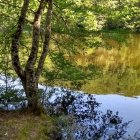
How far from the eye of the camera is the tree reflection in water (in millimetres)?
13087

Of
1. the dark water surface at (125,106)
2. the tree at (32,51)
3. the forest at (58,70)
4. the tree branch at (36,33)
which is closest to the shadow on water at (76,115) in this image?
the forest at (58,70)

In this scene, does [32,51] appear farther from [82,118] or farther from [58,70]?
[82,118]

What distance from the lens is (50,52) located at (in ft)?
52.5

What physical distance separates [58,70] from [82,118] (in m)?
2.17

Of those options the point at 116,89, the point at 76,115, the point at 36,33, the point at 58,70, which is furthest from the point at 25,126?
the point at 116,89

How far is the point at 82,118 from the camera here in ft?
54.9

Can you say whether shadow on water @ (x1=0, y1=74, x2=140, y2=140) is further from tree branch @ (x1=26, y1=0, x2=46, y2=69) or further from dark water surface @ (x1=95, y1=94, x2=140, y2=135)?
tree branch @ (x1=26, y1=0, x2=46, y2=69)

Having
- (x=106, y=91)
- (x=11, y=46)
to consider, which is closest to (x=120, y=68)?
(x=106, y=91)

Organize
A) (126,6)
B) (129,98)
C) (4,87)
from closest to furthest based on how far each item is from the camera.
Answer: (126,6) → (4,87) → (129,98)

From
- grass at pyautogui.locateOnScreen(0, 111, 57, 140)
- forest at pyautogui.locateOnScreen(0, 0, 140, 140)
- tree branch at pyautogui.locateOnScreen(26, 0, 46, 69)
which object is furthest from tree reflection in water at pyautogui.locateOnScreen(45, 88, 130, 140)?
tree branch at pyautogui.locateOnScreen(26, 0, 46, 69)

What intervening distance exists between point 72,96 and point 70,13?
4719 millimetres

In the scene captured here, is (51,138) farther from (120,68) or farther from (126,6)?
(120,68)

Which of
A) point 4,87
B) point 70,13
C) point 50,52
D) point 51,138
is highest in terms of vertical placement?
point 70,13

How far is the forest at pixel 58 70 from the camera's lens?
44.7 ft
